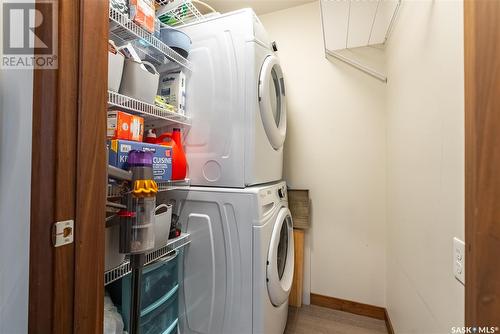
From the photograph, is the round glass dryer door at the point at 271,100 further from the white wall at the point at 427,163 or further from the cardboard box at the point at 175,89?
the white wall at the point at 427,163

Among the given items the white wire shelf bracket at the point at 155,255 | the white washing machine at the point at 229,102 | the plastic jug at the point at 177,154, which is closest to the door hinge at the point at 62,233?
the white wire shelf bracket at the point at 155,255

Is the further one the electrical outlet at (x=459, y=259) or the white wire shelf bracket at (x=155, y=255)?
the white wire shelf bracket at (x=155, y=255)

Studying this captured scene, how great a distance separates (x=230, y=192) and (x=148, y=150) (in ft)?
1.52

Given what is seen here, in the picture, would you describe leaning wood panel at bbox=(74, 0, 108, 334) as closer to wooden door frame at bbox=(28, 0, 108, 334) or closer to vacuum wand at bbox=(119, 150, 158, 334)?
wooden door frame at bbox=(28, 0, 108, 334)

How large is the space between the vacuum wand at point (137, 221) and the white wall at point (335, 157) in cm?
142

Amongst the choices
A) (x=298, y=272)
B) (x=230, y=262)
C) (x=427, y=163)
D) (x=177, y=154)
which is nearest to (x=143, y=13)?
(x=177, y=154)

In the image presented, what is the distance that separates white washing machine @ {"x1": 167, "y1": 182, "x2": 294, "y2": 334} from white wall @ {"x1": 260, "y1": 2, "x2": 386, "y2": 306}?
78 centimetres

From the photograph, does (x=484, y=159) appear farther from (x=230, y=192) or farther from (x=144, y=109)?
(x=144, y=109)

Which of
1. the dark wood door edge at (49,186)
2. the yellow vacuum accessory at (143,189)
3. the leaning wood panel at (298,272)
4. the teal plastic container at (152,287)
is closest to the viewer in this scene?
the dark wood door edge at (49,186)

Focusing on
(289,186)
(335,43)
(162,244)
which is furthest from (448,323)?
(335,43)

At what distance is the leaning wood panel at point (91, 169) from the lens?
0.59 metres

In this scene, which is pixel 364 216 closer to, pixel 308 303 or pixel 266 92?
pixel 308 303

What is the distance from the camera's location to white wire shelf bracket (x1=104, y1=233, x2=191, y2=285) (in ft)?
2.92

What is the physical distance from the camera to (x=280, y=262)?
160 centimetres
